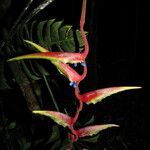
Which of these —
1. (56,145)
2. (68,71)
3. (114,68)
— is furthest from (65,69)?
(114,68)

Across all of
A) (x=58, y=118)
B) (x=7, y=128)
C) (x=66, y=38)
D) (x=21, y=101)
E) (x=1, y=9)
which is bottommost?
(x=21, y=101)

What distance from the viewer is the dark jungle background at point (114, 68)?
2.78 m

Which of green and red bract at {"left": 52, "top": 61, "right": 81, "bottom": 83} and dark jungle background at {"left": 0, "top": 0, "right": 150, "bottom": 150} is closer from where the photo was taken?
green and red bract at {"left": 52, "top": 61, "right": 81, "bottom": 83}

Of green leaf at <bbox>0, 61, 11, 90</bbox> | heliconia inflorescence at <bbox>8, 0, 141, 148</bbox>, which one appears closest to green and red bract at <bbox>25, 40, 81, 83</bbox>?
heliconia inflorescence at <bbox>8, 0, 141, 148</bbox>

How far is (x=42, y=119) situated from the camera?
1.42 metres

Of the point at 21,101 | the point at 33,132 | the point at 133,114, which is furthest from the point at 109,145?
the point at 33,132

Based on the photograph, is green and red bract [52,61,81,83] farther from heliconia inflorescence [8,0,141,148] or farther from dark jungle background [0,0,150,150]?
dark jungle background [0,0,150,150]

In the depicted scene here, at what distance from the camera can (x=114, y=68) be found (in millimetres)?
4180

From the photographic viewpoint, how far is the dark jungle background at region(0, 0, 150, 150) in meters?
2.78

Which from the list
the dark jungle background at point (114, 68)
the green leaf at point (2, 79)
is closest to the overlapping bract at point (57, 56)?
the green leaf at point (2, 79)

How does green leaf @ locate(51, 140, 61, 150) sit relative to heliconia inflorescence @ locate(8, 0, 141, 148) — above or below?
below

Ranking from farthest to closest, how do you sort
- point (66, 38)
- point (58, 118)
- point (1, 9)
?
point (1, 9) → point (66, 38) → point (58, 118)

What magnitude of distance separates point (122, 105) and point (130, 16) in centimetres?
164

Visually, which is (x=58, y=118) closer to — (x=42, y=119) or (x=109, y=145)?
(x=42, y=119)
